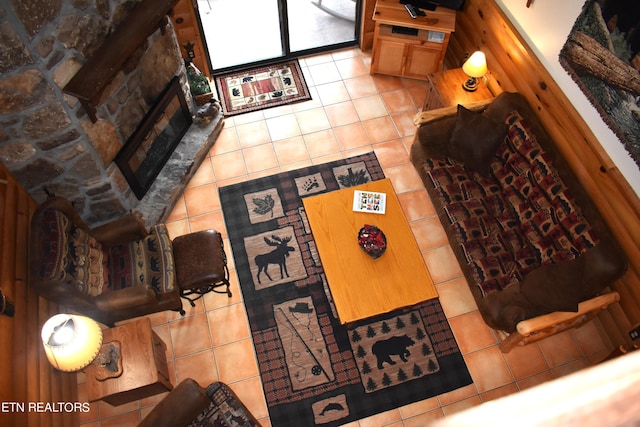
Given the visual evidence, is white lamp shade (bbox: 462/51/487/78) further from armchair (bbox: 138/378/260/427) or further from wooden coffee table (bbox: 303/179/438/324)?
armchair (bbox: 138/378/260/427)

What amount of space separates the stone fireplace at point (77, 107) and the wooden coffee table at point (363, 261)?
1678 millimetres

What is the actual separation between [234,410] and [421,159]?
9.56ft

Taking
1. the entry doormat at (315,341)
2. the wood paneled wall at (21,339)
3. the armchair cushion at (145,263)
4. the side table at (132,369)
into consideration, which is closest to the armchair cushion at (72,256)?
the armchair cushion at (145,263)

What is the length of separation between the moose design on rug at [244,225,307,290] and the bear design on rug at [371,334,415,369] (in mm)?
952

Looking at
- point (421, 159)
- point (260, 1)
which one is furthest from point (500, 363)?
point (260, 1)

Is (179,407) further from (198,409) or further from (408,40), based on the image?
(408,40)

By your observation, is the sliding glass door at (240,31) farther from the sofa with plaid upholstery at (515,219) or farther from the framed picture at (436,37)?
the sofa with plaid upholstery at (515,219)

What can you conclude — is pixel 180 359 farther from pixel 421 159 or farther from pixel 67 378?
pixel 421 159

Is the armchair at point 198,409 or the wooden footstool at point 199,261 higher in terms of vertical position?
the wooden footstool at point 199,261

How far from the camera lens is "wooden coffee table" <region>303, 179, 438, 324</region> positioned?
4.03 metres

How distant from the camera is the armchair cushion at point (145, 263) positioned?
4055mm

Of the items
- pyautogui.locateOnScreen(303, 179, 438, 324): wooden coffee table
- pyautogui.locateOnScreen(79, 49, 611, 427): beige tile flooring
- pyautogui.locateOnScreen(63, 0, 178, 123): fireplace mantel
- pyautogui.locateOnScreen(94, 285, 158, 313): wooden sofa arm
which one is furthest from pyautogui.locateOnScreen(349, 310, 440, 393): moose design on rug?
pyautogui.locateOnScreen(63, 0, 178, 123): fireplace mantel

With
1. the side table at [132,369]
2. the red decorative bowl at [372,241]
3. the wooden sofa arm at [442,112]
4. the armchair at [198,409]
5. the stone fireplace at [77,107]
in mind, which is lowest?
the armchair at [198,409]

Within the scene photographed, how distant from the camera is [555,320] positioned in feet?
12.2
